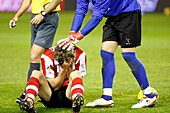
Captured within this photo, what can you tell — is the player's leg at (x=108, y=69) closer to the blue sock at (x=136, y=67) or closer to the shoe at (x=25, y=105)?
the blue sock at (x=136, y=67)

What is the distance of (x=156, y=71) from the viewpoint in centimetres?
935

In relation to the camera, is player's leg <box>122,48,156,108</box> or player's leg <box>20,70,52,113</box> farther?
player's leg <box>122,48,156,108</box>

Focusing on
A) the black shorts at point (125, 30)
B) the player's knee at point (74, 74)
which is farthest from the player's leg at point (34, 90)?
the black shorts at point (125, 30)

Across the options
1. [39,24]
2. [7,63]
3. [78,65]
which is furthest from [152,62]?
[78,65]

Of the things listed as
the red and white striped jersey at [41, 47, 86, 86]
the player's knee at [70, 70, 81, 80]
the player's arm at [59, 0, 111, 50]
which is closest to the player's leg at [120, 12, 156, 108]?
the player's arm at [59, 0, 111, 50]

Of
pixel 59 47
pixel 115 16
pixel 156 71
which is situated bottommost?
pixel 156 71

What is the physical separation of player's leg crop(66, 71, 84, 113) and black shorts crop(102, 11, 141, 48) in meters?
0.98

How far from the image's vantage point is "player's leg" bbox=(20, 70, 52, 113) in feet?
14.9

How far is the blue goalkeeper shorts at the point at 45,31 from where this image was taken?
20.1 ft

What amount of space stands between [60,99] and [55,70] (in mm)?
393

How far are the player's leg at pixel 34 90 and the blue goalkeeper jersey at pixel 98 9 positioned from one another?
0.80 meters

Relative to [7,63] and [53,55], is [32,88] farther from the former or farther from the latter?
[7,63]

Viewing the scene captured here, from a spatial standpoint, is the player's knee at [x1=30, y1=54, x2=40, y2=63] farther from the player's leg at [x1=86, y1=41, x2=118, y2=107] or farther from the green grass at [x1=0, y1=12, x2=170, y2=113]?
the player's leg at [x1=86, y1=41, x2=118, y2=107]

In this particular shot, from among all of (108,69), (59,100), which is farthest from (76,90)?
(108,69)
